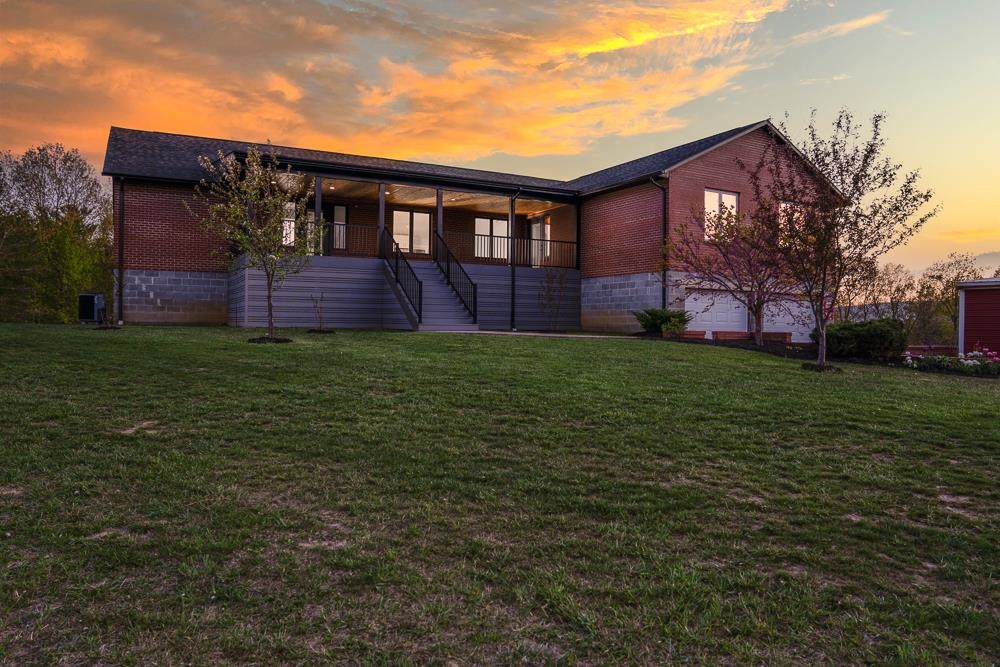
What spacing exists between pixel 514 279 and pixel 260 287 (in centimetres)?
840

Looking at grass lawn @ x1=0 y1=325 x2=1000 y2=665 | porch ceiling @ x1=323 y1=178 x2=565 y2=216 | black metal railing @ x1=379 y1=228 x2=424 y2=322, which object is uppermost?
porch ceiling @ x1=323 y1=178 x2=565 y2=216

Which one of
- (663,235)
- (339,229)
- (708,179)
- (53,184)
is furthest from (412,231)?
(53,184)

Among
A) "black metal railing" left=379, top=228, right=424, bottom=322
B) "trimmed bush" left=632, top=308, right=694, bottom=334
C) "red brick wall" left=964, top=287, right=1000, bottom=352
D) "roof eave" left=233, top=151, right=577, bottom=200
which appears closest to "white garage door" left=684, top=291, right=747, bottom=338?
"trimmed bush" left=632, top=308, right=694, bottom=334

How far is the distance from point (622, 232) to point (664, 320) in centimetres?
493

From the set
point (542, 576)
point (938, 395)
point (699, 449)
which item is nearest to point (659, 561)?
point (542, 576)

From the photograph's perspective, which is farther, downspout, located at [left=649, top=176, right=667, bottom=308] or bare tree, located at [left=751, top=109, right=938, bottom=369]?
downspout, located at [left=649, top=176, right=667, bottom=308]

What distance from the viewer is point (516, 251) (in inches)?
945

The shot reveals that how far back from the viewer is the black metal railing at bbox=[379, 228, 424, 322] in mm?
17550

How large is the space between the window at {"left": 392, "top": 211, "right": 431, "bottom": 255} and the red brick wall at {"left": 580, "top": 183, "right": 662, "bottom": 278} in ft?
20.7

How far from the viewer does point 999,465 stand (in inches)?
234

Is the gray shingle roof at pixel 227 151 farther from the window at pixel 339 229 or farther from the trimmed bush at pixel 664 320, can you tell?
the trimmed bush at pixel 664 320

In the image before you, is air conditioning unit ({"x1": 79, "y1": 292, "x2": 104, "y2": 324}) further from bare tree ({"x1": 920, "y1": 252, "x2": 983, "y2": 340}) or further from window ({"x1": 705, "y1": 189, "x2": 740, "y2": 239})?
bare tree ({"x1": 920, "y1": 252, "x2": 983, "y2": 340})

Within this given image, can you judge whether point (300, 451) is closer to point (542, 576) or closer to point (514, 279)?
point (542, 576)

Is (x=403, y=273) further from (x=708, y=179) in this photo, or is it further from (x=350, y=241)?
(x=708, y=179)
